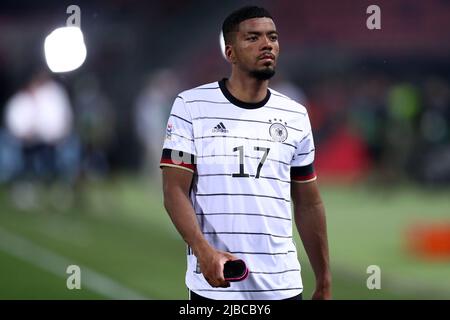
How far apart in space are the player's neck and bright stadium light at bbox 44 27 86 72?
1525mm

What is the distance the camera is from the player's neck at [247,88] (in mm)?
6238

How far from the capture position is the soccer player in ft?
20.1

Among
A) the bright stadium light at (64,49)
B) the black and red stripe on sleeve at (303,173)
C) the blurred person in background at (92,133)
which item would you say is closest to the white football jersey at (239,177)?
the black and red stripe on sleeve at (303,173)

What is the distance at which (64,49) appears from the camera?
744 cm

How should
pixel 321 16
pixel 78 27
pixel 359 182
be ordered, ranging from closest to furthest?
pixel 78 27 → pixel 359 182 → pixel 321 16

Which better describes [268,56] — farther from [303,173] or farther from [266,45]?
[303,173]

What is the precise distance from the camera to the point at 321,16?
30.6m

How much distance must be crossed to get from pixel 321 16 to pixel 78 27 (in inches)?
910

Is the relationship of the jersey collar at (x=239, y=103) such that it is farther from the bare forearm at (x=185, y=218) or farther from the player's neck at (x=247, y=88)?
the bare forearm at (x=185, y=218)

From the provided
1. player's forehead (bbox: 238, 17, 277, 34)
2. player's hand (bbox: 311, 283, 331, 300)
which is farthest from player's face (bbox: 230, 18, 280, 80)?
player's hand (bbox: 311, 283, 331, 300)

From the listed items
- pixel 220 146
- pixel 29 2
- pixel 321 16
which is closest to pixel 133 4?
pixel 29 2

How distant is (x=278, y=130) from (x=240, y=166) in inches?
12.2

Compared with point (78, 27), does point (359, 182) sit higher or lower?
lower

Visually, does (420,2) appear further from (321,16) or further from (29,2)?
(29,2)
